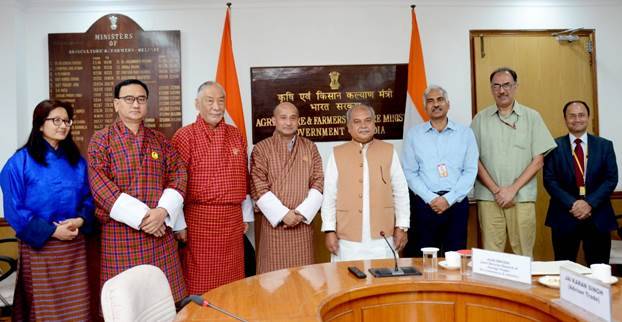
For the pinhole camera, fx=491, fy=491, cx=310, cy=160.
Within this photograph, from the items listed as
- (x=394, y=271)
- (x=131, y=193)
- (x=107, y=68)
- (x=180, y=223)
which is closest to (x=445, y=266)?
(x=394, y=271)

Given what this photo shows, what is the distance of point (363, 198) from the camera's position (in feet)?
9.94

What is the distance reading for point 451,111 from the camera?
4312 mm

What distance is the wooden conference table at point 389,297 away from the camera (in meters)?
1.76

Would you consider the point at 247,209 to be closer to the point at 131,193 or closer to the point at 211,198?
the point at 211,198

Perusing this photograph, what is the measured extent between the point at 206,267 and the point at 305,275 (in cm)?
110

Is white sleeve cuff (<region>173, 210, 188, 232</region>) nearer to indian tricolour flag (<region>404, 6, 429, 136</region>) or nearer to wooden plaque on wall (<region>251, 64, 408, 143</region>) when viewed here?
wooden plaque on wall (<region>251, 64, 408, 143</region>)

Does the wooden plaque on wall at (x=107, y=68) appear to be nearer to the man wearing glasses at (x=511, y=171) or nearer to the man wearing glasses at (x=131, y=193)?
the man wearing glasses at (x=131, y=193)

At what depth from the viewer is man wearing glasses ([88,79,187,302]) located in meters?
2.70

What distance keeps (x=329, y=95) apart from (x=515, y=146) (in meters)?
1.60

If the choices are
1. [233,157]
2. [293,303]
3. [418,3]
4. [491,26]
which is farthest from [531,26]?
[293,303]

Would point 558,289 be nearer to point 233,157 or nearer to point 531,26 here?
point 233,157

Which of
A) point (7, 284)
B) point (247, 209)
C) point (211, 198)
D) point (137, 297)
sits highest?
point (211, 198)

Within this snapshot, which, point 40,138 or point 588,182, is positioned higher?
point 40,138

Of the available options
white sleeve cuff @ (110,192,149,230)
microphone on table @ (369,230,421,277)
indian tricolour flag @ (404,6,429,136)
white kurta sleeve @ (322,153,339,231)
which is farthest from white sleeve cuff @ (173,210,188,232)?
indian tricolour flag @ (404,6,429,136)
